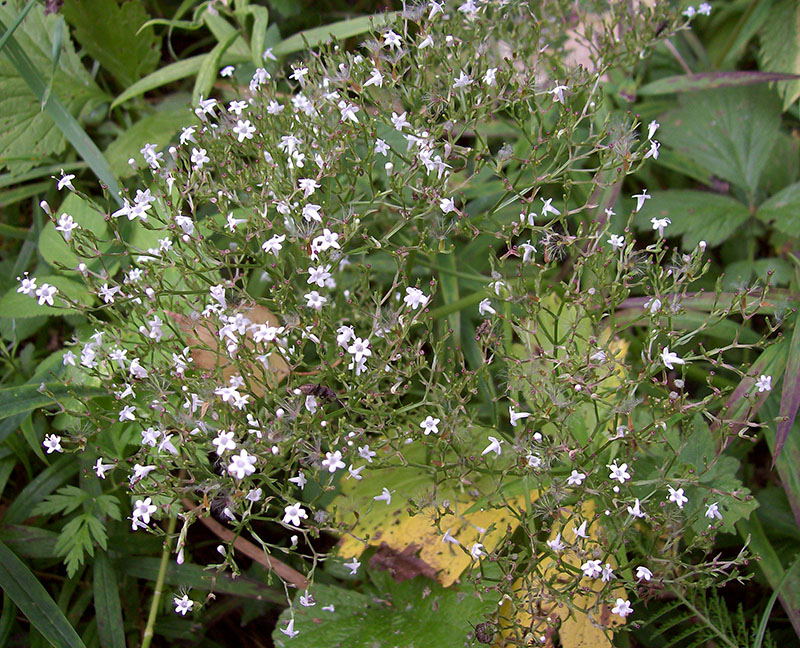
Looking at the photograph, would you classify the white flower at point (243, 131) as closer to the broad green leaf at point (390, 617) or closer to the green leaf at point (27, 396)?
the green leaf at point (27, 396)

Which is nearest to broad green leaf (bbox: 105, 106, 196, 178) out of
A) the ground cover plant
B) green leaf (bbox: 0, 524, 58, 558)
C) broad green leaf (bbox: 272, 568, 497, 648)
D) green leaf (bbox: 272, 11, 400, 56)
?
the ground cover plant

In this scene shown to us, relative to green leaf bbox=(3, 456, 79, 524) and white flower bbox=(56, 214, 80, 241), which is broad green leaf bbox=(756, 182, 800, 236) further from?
green leaf bbox=(3, 456, 79, 524)

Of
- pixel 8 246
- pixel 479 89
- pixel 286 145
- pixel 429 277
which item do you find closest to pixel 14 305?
pixel 8 246

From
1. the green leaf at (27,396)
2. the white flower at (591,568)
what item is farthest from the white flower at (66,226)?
the white flower at (591,568)

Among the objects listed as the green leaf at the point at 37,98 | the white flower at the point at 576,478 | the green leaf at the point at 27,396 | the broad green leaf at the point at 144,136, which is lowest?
the white flower at the point at 576,478

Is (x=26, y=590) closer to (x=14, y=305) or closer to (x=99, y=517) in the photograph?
(x=99, y=517)

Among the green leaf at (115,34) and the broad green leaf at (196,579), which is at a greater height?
the green leaf at (115,34)

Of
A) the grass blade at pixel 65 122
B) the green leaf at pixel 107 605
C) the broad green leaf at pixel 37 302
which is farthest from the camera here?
the grass blade at pixel 65 122
